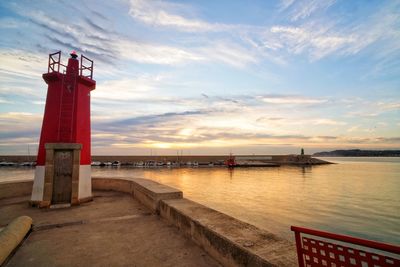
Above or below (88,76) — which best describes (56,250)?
below

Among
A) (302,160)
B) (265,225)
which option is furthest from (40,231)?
(302,160)

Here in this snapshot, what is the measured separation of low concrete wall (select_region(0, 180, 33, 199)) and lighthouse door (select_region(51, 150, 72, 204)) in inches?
152

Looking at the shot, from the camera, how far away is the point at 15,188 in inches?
459

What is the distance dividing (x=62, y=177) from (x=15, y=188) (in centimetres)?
427

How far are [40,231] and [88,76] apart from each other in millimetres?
6860

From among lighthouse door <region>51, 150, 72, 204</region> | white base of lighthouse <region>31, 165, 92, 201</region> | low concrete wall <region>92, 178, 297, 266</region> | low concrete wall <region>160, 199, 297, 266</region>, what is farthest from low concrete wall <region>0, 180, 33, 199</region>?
low concrete wall <region>160, 199, 297, 266</region>

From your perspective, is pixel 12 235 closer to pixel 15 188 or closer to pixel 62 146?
pixel 62 146

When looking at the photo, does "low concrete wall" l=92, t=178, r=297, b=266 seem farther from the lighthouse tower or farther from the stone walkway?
the lighthouse tower

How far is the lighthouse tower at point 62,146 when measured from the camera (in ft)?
30.5

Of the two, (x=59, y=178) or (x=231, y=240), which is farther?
(x=59, y=178)

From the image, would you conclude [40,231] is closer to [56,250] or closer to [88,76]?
[56,250]

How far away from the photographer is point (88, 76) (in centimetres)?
1072

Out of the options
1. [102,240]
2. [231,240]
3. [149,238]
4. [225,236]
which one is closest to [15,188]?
[102,240]

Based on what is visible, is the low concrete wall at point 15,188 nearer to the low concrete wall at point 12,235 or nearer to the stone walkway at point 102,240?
the stone walkway at point 102,240
